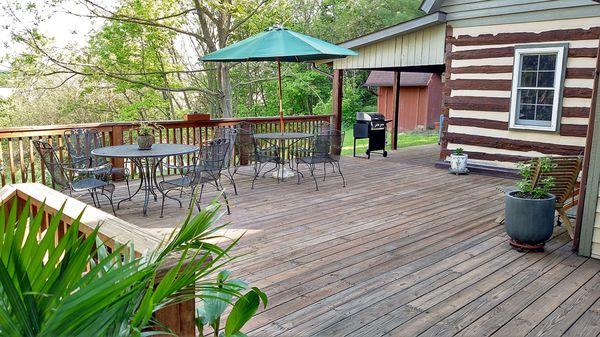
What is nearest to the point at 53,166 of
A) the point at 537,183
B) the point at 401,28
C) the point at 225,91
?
the point at 537,183

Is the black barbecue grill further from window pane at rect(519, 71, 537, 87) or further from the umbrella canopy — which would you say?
window pane at rect(519, 71, 537, 87)

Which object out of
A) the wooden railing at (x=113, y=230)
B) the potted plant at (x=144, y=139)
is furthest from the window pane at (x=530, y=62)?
the wooden railing at (x=113, y=230)

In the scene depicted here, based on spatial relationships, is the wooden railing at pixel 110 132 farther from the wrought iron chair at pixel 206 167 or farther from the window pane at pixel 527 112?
the window pane at pixel 527 112

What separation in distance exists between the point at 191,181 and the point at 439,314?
3.07m

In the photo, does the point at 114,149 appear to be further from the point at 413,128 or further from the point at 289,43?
the point at 413,128

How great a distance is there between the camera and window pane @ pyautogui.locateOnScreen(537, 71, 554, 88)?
22.5 ft

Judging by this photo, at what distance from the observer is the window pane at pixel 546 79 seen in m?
6.85

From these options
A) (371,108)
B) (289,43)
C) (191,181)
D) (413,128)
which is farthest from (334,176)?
(371,108)

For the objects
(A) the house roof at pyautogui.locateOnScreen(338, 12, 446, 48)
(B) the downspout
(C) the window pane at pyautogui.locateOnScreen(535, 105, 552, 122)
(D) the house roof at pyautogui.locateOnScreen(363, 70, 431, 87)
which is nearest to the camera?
(B) the downspout

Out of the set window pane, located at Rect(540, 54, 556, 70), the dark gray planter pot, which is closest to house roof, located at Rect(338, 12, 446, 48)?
window pane, located at Rect(540, 54, 556, 70)

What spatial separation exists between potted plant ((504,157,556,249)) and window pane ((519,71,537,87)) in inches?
137

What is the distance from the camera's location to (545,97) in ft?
22.9

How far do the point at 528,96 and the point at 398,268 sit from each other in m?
5.04

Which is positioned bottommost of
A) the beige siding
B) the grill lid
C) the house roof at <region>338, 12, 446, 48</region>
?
the grill lid
